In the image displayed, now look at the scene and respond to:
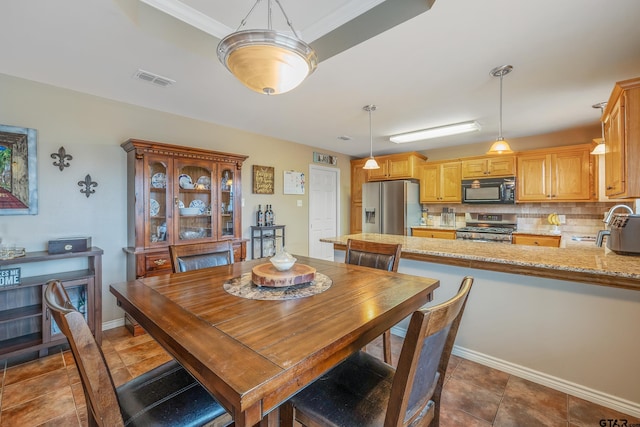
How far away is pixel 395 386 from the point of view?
2.74ft

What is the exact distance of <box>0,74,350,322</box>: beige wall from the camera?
247cm

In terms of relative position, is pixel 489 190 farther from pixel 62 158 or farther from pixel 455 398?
pixel 62 158

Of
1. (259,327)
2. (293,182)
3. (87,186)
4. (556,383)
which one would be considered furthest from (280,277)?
(293,182)

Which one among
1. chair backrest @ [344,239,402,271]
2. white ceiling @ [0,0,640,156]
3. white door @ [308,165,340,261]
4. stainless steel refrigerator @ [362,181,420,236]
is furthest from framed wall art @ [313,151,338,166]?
chair backrest @ [344,239,402,271]

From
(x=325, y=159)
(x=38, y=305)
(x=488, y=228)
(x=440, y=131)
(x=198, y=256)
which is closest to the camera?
(x=198, y=256)

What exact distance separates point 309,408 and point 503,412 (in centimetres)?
139

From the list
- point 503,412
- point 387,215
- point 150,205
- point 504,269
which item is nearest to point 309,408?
point 503,412

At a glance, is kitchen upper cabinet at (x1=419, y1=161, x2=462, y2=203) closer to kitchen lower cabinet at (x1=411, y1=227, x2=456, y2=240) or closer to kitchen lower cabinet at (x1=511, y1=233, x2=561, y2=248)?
kitchen lower cabinet at (x1=411, y1=227, x2=456, y2=240)

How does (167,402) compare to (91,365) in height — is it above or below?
below

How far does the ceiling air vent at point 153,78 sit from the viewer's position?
93.3 inches

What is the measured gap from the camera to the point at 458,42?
194cm

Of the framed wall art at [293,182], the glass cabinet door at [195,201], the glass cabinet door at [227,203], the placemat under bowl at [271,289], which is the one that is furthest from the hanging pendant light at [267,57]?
the framed wall art at [293,182]

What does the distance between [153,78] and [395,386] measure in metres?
2.91

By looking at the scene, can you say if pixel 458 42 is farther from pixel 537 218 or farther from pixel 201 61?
pixel 537 218
